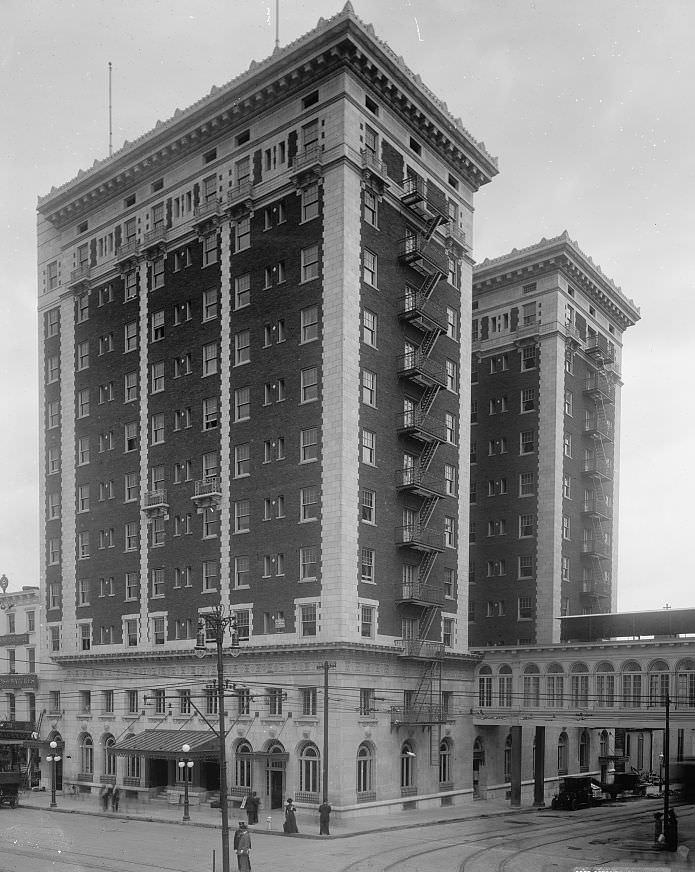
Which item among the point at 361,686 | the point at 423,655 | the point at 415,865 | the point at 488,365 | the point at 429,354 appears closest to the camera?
the point at 415,865

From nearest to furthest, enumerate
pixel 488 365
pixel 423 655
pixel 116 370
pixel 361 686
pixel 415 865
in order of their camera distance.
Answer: pixel 415 865 < pixel 361 686 < pixel 423 655 < pixel 116 370 < pixel 488 365

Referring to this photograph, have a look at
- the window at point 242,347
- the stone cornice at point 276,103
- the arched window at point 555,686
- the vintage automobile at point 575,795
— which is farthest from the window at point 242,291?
the vintage automobile at point 575,795

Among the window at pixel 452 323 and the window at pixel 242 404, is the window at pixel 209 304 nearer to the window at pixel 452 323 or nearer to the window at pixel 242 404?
the window at pixel 242 404

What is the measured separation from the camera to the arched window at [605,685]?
6284cm

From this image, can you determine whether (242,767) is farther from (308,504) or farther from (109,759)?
(308,504)

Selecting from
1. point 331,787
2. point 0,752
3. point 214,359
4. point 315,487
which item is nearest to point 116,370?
point 214,359

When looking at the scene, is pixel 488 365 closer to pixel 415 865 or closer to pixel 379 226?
pixel 379 226

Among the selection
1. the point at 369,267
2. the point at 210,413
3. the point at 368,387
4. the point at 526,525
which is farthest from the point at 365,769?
the point at 526,525

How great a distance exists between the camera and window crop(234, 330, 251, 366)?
65.0 metres

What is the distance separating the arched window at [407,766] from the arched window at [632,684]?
13.3m

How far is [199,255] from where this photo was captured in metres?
69.1

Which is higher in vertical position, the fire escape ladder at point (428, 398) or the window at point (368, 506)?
the fire escape ladder at point (428, 398)

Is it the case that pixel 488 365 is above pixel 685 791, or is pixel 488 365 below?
above

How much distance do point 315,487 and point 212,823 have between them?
1903 cm
